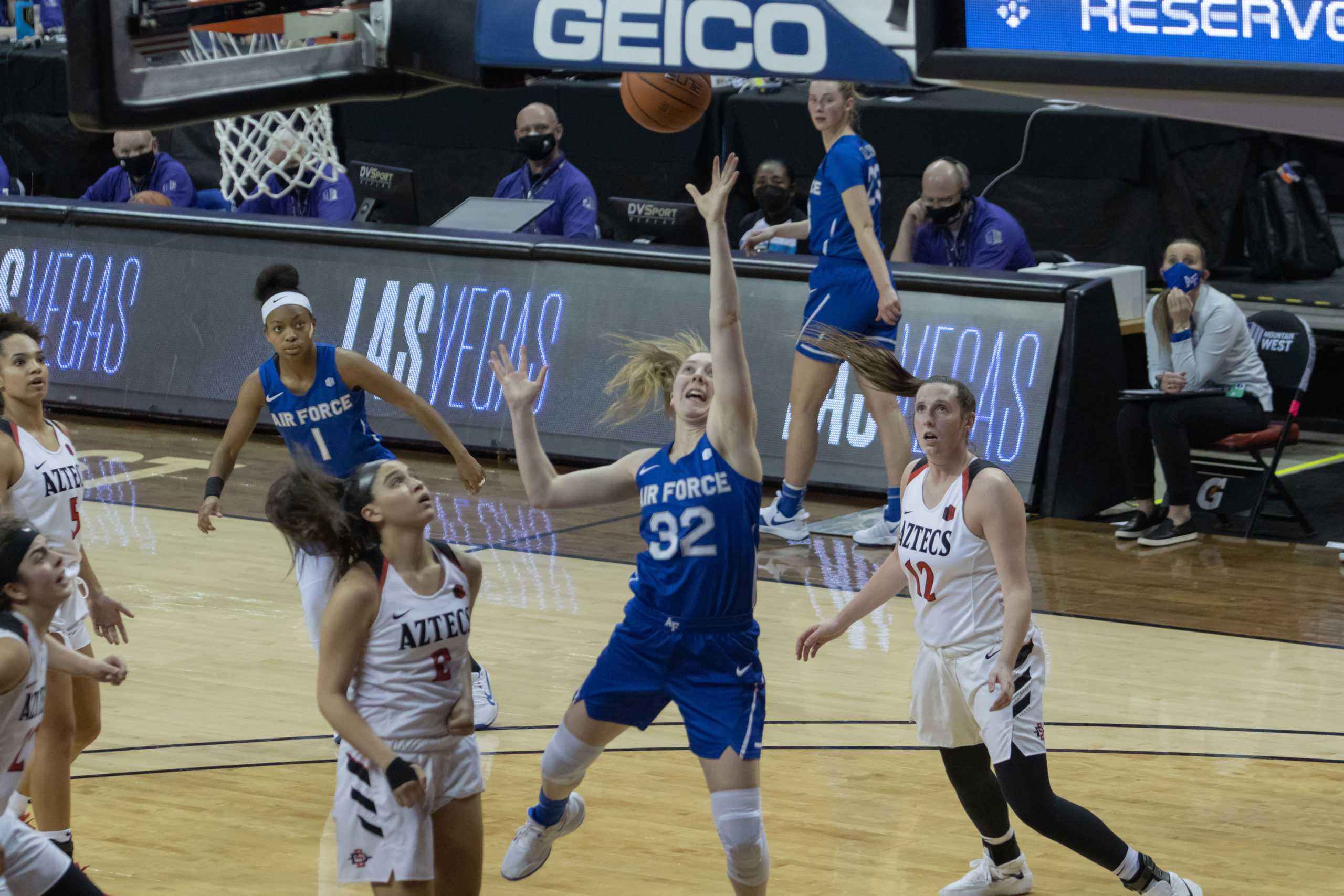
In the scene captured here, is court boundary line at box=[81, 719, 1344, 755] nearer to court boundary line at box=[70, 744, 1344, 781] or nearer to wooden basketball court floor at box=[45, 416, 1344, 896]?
wooden basketball court floor at box=[45, 416, 1344, 896]

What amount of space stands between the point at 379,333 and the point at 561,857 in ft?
22.5

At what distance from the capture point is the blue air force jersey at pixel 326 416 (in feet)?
23.7

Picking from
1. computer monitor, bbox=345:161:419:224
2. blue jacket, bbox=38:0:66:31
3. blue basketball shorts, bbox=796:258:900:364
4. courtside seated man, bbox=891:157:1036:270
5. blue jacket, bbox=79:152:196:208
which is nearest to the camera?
blue basketball shorts, bbox=796:258:900:364

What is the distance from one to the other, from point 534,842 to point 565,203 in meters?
7.82

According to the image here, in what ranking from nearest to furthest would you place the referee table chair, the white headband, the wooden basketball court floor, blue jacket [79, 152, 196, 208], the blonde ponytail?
the blonde ponytail → the wooden basketball court floor → the white headband → the referee table chair → blue jacket [79, 152, 196, 208]

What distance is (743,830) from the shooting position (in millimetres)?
5117

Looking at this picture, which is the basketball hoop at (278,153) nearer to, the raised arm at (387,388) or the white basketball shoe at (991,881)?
the raised arm at (387,388)

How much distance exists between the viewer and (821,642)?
5.90 meters

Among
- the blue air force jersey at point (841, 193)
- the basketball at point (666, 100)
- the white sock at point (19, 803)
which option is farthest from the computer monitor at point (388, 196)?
the white sock at point (19, 803)

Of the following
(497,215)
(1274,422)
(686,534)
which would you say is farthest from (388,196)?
(686,534)

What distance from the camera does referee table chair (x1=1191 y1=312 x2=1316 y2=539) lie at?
1043 centimetres

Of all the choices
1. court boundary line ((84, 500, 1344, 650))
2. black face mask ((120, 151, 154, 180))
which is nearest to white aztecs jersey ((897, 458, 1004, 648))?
court boundary line ((84, 500, 1344, 650))

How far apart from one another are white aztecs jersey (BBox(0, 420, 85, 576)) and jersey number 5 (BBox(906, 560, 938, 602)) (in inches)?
99.7

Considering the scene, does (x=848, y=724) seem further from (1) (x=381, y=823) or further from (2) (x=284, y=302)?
(1) (x=381, y=823)
